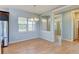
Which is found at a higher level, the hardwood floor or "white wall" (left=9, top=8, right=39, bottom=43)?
"white wall" (left=9, top=8, right=39, bottom=43)

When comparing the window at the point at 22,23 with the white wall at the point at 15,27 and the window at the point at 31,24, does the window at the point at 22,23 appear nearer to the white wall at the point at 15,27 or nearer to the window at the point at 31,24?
the white wall at the point at 15,27

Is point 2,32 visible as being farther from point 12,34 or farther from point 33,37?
point 33,37

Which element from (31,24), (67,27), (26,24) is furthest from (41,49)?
(31,24)

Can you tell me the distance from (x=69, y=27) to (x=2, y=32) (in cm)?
419

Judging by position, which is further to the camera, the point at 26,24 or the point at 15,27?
A: the point at 26,24

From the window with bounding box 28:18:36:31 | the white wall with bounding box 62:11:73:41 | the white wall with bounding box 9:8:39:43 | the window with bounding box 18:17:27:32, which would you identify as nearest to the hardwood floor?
the white wall with bounding box 9:8:39:43

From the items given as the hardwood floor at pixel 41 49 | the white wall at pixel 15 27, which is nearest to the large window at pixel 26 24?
the white wall at pixel 15 27

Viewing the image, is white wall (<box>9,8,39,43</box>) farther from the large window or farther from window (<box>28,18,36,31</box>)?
window (<box>28,18,36,31</box>)

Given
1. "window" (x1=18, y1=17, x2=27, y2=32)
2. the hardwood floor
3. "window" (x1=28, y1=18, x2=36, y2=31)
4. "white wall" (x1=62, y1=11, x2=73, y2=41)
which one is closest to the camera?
the hardwood floor

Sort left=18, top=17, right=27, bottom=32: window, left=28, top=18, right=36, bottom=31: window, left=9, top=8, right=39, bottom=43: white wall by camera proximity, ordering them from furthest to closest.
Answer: left=28, top=18, right=36, bottom=31: window, left=18, top=17, right=27, bottom=32: window, left=9, top=8, right=39, bottom=43: white wall

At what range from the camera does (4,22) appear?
5.68 metres

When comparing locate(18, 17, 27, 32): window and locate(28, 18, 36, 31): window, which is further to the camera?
locate(28, 18, 36, 31): window

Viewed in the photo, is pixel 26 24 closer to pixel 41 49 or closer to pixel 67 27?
pixel 67 27
